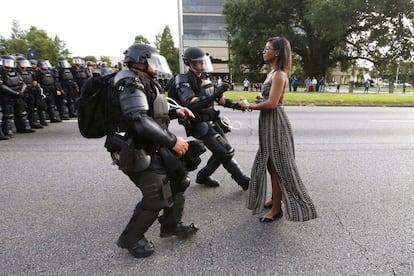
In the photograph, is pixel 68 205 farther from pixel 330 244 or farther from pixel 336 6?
pixel 336 6

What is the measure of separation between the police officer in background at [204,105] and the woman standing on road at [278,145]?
48 cm

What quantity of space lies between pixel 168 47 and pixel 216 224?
55762mm

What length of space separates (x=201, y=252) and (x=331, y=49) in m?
37.7

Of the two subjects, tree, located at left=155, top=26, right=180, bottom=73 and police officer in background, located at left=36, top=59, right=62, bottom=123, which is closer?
police officer in background, located at left=36, top=59, right=62, bottom=123

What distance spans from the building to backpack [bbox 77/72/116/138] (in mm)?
60477

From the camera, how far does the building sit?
61.9 metres

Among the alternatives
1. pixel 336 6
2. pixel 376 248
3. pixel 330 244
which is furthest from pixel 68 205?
pixel 336 6

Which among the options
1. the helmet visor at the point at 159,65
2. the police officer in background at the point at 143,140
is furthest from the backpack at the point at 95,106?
the helmet visor at the point at 159,65

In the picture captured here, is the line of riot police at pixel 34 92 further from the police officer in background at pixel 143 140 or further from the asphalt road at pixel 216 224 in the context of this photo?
the police officer in background at pixel 143 140

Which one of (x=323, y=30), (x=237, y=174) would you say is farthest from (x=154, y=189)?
(x=323, y=30)

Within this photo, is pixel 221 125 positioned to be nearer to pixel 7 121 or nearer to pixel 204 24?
pixel 7 121

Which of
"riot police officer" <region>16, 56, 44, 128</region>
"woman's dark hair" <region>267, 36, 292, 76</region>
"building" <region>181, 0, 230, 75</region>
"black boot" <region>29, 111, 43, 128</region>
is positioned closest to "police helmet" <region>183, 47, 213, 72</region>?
"woman's dark hair" <region>267, 36, 292, 76</region>

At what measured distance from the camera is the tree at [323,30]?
2848 cm

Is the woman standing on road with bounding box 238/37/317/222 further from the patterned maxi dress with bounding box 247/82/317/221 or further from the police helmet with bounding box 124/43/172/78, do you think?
the police helmet with bounding box 124/43/172/78
